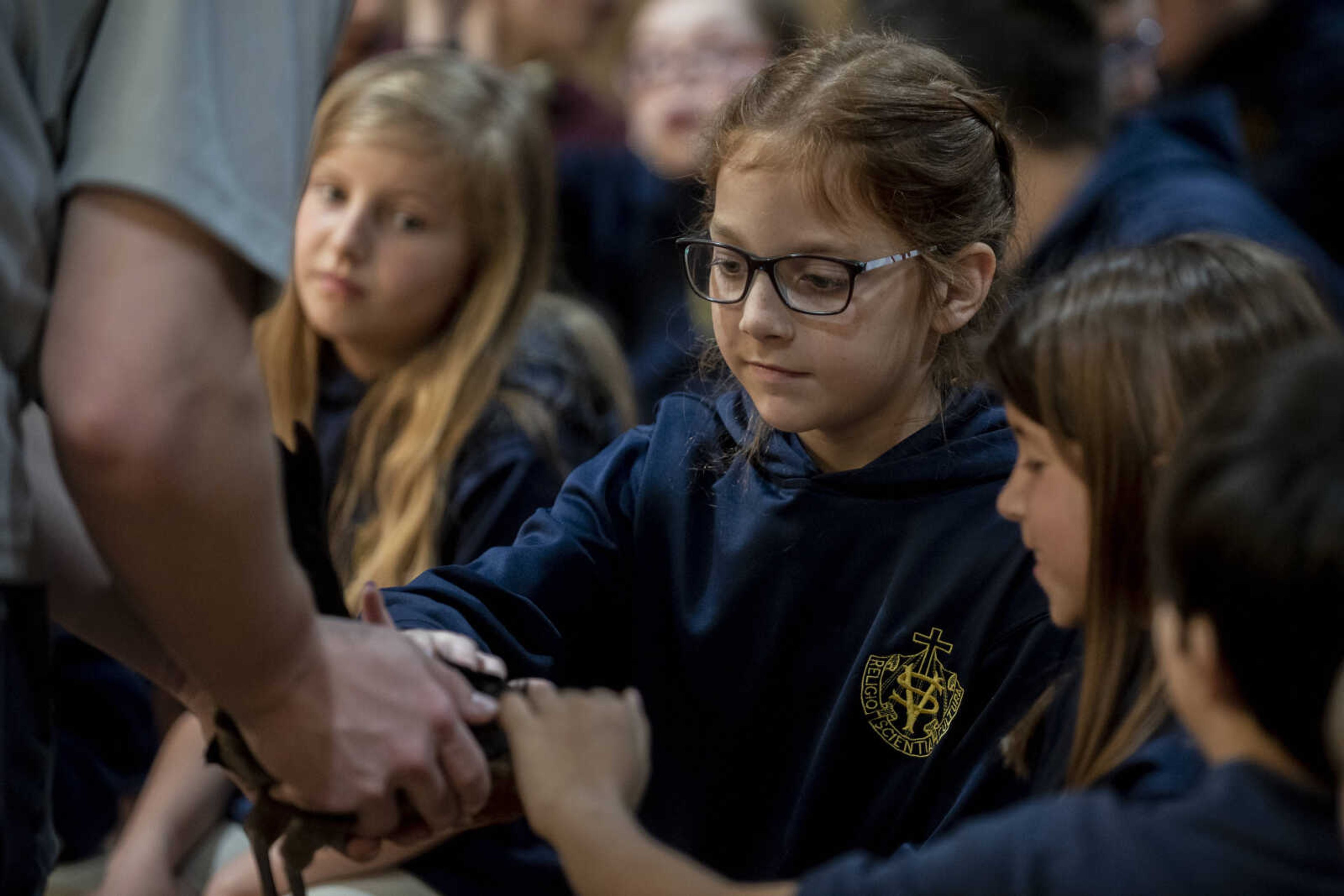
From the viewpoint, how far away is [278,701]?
1039 mm

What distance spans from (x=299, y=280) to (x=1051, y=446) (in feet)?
3.71

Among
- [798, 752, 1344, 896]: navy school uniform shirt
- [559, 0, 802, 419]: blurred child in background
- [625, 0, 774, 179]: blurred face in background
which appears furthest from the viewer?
[625, 0, 774, 179]: blurred face in background

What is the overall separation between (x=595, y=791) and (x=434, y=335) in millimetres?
1096

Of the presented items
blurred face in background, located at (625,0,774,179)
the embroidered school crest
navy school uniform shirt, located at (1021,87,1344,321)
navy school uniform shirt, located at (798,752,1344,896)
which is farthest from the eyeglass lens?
blurred face in background, located at (625,0,774,179)

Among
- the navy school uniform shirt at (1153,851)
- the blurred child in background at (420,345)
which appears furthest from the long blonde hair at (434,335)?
the navy school uniform shirt at (1153,851)

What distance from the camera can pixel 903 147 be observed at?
1.31m

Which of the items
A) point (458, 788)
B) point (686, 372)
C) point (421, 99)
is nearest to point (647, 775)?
point (458, 788)

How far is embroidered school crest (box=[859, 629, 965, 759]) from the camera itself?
→ 1.28 meters

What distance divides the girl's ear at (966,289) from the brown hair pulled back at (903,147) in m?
0.01

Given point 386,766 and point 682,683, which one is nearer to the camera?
point 386,766

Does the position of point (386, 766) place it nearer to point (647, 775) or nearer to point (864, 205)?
point (647, 775)

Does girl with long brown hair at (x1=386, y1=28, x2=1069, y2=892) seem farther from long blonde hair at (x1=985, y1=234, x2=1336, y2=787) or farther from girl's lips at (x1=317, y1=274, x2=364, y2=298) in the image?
girl's lips at (x1=317, y1=274, x2=364, y2=298)

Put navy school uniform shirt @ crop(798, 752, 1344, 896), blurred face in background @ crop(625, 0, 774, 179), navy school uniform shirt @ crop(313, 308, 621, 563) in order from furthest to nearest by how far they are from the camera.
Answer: blurred face in background @ crop(625, 0, 774, 179)
navy school uniform shirt @ crop(313, 308, 621, 563)
navy school uniform shirt @ crop(798, 752, 1344, 896)

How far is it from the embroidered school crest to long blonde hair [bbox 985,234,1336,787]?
17cm
